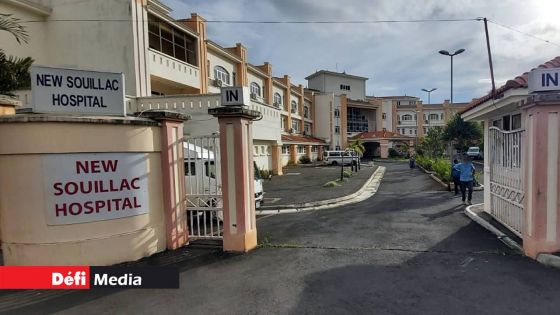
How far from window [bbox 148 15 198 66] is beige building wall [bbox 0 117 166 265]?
14211 mm

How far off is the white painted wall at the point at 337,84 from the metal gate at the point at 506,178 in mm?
51555

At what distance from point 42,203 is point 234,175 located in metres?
3.07

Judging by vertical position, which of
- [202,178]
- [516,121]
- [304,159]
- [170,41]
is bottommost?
[304,159]

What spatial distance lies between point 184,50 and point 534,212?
65.5 ft

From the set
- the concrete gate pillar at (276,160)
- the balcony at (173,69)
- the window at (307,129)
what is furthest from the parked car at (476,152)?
the balcony at (173,69)

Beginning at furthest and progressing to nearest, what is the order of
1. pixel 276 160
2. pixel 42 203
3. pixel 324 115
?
pixel 324 115, pixel 276 160, pixel 42 203

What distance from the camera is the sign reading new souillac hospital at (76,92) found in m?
5.13

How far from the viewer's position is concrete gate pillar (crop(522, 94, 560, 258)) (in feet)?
16.9

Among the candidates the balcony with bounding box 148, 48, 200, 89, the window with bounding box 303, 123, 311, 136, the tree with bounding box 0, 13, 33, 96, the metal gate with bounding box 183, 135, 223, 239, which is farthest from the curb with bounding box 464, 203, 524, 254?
the window with bounding box 303, 123, 311, 136

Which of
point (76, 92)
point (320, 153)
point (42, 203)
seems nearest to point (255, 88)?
point (320, 153)

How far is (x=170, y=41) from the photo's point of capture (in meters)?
19.5

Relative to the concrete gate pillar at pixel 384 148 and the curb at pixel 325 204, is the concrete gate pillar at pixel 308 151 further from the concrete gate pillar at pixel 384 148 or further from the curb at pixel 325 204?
the curb at pixel 325 204

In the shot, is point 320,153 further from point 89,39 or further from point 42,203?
point 42,203

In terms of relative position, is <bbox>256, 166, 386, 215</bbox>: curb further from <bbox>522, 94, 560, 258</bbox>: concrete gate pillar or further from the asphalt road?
<bbox>522, 94, 560, 258</bbox>: concrete gate pillar
